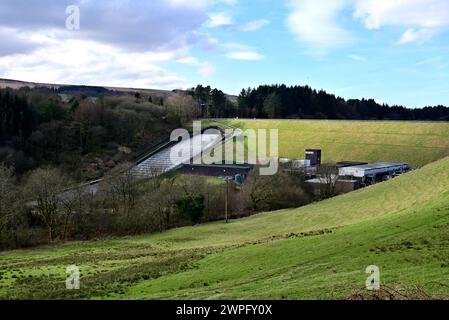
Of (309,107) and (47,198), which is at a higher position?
(309,107)

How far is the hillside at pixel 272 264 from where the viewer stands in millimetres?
15531

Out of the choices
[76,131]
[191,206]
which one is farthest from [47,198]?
[76,131]

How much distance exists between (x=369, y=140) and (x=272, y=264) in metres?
78.3

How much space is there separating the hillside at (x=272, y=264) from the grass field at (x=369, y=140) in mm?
48445

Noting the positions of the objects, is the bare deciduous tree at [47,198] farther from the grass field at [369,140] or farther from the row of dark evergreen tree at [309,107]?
the row of dark evergreen tree at [309,107]

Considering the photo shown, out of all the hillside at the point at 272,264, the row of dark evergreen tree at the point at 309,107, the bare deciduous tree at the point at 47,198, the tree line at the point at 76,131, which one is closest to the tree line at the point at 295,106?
the row of dark evergreen tree at the point at 309,107

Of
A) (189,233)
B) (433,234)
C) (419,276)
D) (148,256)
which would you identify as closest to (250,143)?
(189,233)


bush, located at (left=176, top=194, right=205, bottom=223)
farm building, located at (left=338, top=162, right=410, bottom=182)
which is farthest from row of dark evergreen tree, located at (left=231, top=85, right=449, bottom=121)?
bush, located at (left=176, top=194, right=205, bottom=223)

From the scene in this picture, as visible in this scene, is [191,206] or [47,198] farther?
[191,206]

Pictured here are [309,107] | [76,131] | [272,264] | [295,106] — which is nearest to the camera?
[272,264]

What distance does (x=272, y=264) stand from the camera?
834 inches

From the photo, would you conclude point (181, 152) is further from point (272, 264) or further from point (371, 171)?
point (272, 264)

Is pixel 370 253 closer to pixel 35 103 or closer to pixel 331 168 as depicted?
pixel 331 168

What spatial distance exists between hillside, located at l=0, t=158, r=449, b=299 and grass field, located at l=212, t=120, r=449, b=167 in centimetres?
4844
